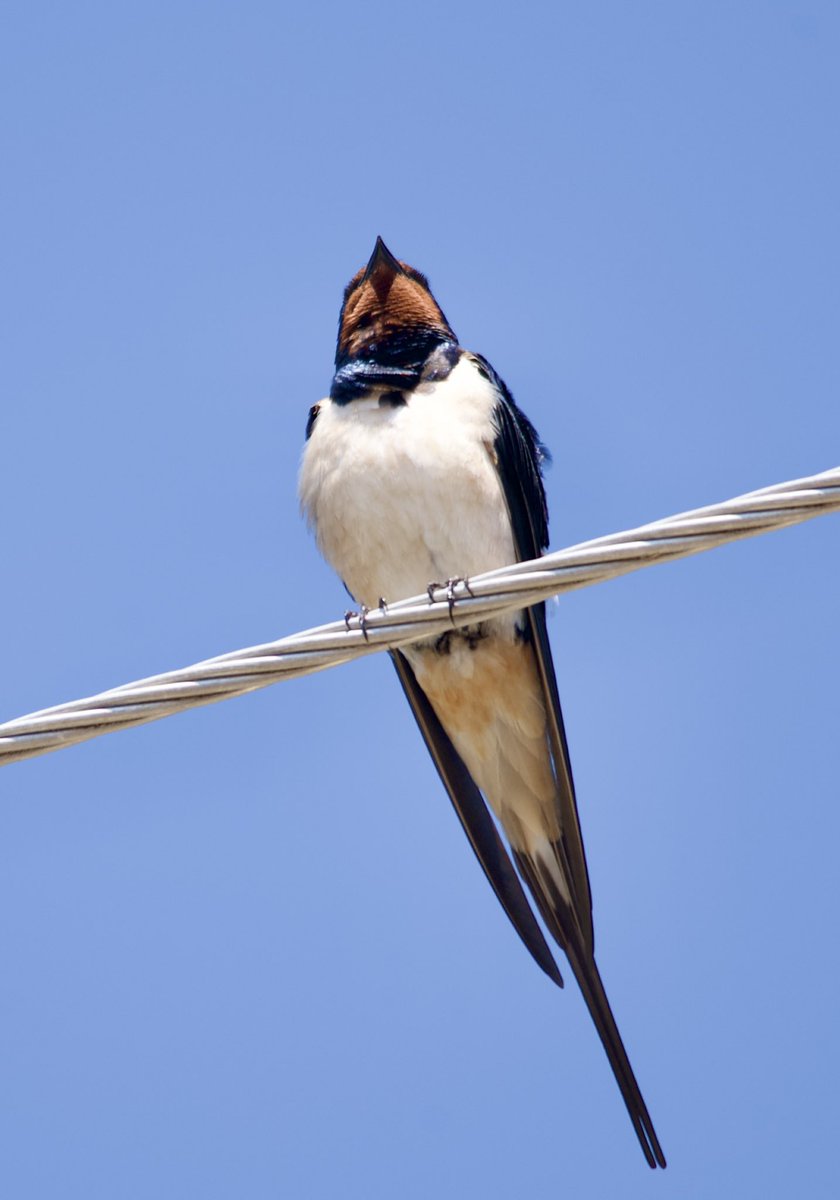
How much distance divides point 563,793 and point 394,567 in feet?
2.32

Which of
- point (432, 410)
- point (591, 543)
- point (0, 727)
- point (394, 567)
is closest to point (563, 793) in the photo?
point (394, 567)

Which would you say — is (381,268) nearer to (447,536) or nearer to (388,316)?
(388,316)

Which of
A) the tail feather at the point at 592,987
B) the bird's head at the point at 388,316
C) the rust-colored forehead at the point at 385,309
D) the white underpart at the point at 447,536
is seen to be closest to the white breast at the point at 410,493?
the white underpart at the point at 447,536

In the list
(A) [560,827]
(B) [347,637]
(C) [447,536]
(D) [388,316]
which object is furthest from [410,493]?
(B) [347,637]

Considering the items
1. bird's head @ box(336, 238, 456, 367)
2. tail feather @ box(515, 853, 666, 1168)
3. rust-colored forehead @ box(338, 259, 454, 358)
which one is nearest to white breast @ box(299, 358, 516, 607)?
bird's head @ box(336, 238, 456, 367)

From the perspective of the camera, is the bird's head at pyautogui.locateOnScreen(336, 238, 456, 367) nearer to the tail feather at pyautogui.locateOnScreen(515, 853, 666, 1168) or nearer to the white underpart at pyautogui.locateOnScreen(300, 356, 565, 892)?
the white underpart at pyautogui.locateOnScreen(300, 356, 565, 892)

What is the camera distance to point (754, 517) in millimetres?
2523

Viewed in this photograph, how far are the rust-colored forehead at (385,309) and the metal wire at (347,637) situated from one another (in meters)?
2.24

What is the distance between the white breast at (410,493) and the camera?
4246 mm

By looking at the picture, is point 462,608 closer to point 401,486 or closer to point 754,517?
point 754,517

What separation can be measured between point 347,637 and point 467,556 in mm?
1702

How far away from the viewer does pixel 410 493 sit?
4234 mm

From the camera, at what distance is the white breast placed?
4.25 m

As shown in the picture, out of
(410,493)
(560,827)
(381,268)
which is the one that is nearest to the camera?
(410,493)
